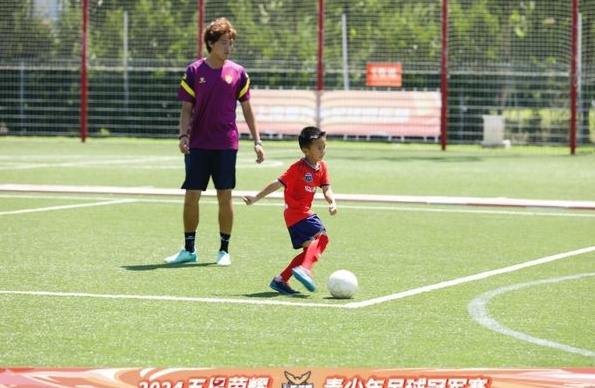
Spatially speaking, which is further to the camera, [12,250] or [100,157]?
[100,157]

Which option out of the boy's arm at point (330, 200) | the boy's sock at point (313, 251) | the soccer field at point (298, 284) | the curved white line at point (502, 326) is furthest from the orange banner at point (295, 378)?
the boy's arm at point (330, 200)

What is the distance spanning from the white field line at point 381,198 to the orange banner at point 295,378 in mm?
11954

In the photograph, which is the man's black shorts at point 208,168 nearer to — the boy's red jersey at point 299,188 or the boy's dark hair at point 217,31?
the boy's dark hair at point 217,31

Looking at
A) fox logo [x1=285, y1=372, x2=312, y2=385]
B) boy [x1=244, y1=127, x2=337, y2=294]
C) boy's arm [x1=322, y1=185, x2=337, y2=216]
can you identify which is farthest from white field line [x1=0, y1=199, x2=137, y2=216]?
fox logo [x1=285, y1=372, x2=312, y2=385]

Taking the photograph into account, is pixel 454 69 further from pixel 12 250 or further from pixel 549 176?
pixel 12 250

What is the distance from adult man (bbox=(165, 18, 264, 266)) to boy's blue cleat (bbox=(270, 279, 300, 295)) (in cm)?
205

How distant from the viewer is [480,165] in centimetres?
2728

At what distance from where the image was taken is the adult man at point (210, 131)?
40.4 ft

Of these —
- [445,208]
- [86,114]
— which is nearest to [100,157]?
[86,114]

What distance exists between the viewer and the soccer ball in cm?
972

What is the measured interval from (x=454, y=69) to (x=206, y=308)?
82.5ft

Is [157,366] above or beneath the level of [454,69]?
beneath

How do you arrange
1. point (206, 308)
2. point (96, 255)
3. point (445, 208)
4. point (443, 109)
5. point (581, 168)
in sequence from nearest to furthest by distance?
point (206, 308) → point (96, 255) → point (445, 208) → point (581, 168) → point (443, 109)

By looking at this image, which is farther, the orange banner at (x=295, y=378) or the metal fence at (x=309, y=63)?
the metal fence at (x=309, y=63)
